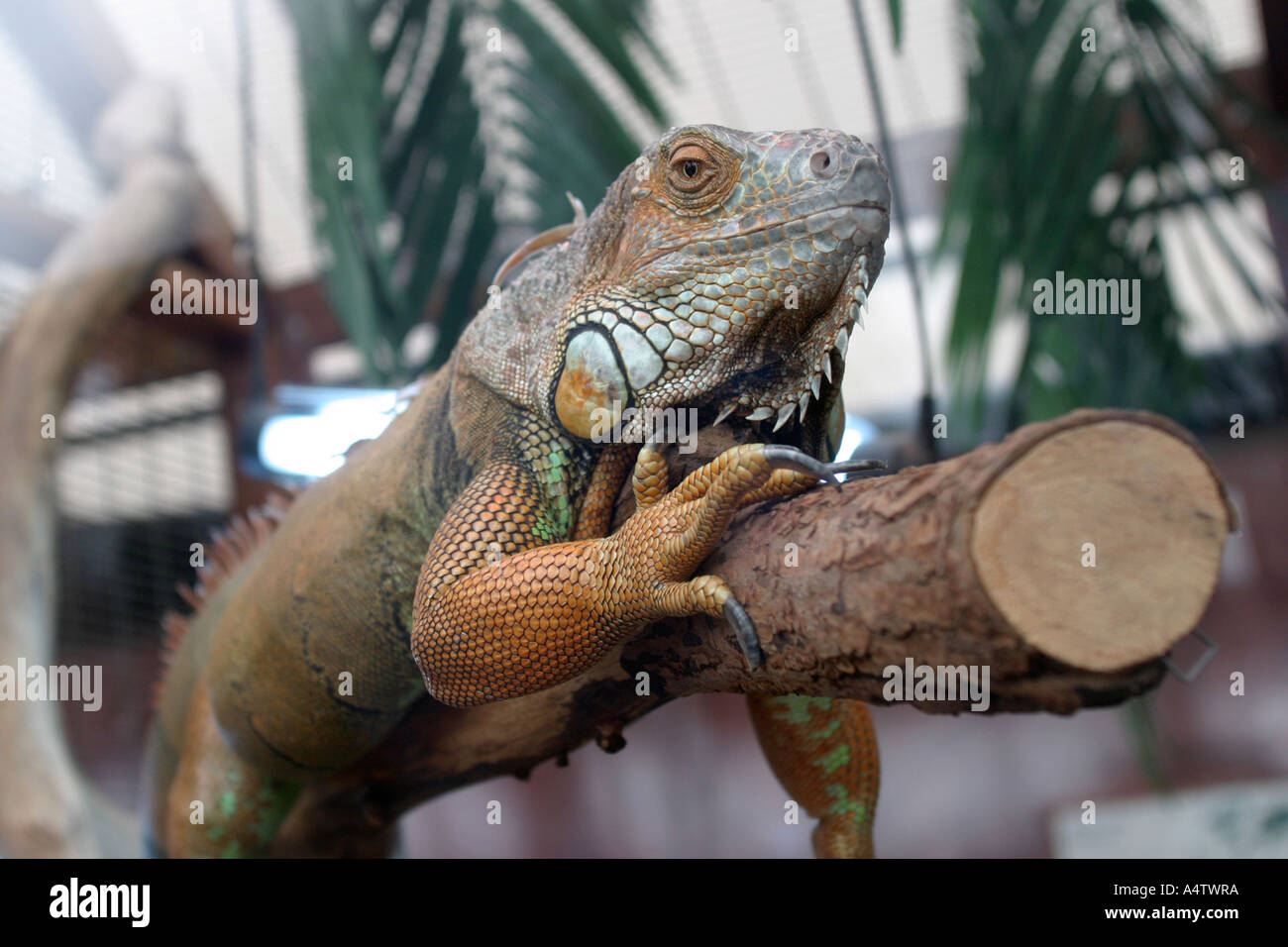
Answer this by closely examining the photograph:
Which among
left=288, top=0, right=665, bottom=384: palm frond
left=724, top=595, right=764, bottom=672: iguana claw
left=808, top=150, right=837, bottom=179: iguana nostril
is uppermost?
left=288, top=0, right=665, bottom=384: palm frond

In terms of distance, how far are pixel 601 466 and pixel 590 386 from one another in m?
0.19

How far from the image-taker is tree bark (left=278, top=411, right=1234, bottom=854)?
1.04 meters

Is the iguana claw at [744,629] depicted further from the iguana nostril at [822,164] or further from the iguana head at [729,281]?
the iguana nostril at [822,164]

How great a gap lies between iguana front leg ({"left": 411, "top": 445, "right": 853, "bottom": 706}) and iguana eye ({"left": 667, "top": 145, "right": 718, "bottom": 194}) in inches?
17.8

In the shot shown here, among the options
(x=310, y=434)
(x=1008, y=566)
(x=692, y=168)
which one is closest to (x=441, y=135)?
(x=310, y=434)

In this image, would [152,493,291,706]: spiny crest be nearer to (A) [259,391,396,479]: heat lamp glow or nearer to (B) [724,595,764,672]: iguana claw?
(A) [259,391,396,479]: heat lamp glow

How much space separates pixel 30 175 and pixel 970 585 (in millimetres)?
5795

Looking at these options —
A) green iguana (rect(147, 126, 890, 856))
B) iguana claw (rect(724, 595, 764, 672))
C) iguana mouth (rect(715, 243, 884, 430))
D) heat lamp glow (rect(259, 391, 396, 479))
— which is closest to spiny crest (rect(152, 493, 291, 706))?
heat lamp glow (rect(259, 391, 396, 479))

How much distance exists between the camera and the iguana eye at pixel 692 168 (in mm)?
1581

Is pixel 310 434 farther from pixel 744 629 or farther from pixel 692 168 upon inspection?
pixel 744 629
